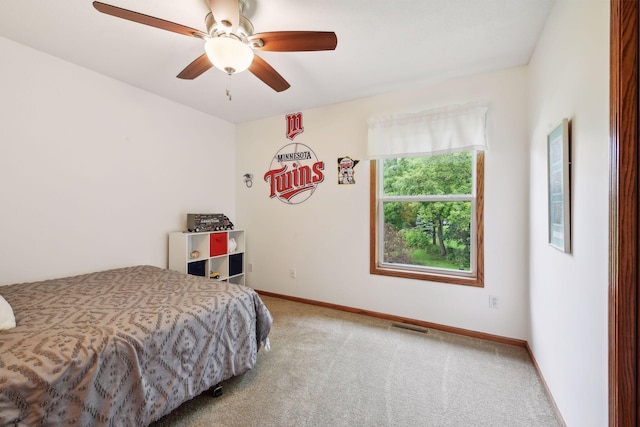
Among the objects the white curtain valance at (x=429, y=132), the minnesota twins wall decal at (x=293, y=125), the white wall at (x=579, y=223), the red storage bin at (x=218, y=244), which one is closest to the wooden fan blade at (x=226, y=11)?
the white wall at (x=579, y=223)

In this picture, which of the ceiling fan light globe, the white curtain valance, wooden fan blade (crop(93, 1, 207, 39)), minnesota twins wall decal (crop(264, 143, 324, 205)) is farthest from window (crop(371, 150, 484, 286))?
wooden fan blade (crop(93, 1, 207, 39))

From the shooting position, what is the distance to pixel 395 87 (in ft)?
9.15

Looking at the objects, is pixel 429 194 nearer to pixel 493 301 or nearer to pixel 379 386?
pixel 493 301

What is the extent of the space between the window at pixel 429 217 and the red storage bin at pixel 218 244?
72.0 inches

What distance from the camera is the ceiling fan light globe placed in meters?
1.50

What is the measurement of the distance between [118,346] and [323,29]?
7.32ft

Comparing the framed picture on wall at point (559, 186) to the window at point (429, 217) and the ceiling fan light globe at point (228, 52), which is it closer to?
the window at point (429, 217)

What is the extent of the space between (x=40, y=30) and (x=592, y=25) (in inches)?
129

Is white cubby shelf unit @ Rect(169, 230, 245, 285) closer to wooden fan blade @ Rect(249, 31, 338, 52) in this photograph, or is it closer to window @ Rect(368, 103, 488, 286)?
window @ Rect(368, 103, 488, 286)

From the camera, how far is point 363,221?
10.0 ft

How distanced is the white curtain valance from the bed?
2010 millimetres

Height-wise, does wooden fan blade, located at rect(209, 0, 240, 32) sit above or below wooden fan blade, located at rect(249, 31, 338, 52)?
above

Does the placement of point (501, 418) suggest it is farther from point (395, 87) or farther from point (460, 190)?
point (395, 87)

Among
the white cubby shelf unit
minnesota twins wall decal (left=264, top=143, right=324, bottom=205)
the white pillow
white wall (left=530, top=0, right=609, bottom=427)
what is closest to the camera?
white wall (left=530, top=0, right=609, bottom=427)
